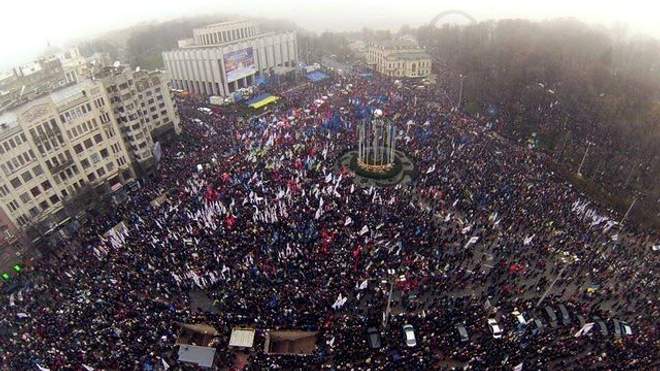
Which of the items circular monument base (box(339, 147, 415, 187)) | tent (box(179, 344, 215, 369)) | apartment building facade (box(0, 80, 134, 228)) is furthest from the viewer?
circular monument base (box(339, 147, 415, 187))

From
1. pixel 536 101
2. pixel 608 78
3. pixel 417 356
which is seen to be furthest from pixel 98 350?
pixel 608 78

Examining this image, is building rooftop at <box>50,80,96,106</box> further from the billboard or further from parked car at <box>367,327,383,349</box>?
parked car at <box>367,327,383,349</box>

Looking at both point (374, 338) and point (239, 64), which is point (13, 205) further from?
point (239, 64)

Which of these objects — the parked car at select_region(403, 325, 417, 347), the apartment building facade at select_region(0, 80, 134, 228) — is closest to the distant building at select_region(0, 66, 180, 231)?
the apartment building facade at select_region(0, 80, 134, 228)

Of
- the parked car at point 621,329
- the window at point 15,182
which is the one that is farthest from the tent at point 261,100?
the parked car at point 621,329

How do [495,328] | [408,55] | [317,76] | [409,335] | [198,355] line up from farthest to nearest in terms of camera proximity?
[408,55] → [317,76] → [495,328] → [409,335] → [198,355]

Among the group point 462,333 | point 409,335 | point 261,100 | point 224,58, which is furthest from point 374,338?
point 224,58

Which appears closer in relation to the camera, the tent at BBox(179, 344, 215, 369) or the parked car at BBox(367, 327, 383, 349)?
the tent at BBox(179, 344, 215, 369)
